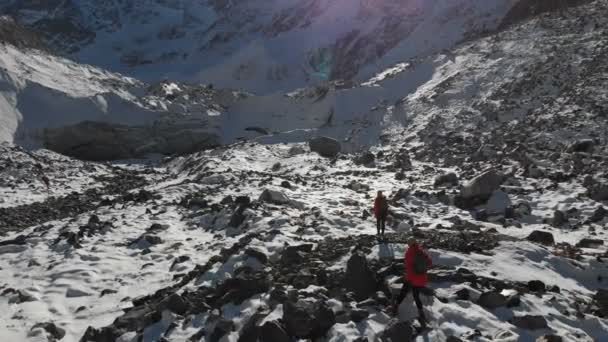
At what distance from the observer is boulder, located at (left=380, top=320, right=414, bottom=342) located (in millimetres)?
7203

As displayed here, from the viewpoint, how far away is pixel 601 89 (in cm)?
2817

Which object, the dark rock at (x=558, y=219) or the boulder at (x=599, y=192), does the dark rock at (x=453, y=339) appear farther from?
the boulder at (x=599, y=192)

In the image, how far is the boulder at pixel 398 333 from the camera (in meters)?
7.20

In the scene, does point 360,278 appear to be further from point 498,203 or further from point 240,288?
point 498,203

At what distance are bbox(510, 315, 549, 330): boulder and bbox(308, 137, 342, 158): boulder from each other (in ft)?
89.7

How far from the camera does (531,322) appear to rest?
24.1ft

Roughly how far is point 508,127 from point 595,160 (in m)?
8.53

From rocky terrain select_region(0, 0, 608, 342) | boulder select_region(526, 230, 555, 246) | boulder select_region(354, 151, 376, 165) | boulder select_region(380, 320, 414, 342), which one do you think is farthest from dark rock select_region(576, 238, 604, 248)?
boulder select_region(354, 151, 376, 165)

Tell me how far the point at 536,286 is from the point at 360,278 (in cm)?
315

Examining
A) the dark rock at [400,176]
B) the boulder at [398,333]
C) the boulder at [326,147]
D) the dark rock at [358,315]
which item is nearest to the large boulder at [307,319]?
the dark rock at [358,315]

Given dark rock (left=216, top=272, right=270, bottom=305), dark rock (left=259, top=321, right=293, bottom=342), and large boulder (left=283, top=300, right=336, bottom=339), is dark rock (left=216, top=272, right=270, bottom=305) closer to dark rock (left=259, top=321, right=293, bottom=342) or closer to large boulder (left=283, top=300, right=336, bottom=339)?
large boulder (left=283, top=300, right=336, bottom=339)

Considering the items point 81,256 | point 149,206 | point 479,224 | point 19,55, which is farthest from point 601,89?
point 19,55

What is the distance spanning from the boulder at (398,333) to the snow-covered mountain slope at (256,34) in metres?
60.8

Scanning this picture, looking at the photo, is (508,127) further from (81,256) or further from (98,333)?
(98,333)
